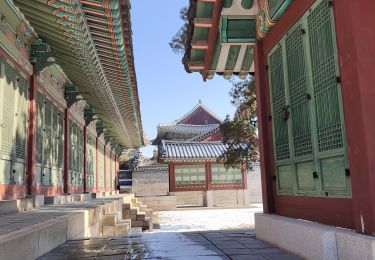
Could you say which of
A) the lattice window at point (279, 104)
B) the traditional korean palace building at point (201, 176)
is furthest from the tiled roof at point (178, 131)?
the lattice window at point (279, 104)

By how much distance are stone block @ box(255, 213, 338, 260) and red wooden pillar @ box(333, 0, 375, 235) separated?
356 millimetres

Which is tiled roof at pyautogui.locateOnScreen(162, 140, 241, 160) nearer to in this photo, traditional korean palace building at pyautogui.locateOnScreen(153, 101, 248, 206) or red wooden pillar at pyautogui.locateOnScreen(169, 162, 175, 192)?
traditional korean palace building at pyautogui.locateOnScreen(153, 101, 248, 206)

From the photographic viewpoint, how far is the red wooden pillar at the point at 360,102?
3.02 m

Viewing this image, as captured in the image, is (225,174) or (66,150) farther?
(225,174)

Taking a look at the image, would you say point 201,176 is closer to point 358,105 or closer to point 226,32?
point 226,32

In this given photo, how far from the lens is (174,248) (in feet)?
16.0

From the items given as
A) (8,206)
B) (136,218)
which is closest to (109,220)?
(8,206)

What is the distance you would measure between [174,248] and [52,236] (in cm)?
162

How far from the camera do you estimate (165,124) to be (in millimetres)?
43500

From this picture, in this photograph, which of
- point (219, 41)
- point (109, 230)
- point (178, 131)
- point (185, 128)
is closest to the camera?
point (219, 41)

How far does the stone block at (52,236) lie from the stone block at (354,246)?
327 cm

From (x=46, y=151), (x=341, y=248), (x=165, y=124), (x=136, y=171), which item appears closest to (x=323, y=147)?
(x=341, y=248)

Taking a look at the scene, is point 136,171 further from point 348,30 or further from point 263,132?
point 348,30

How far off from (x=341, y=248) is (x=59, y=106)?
983 centimetres
